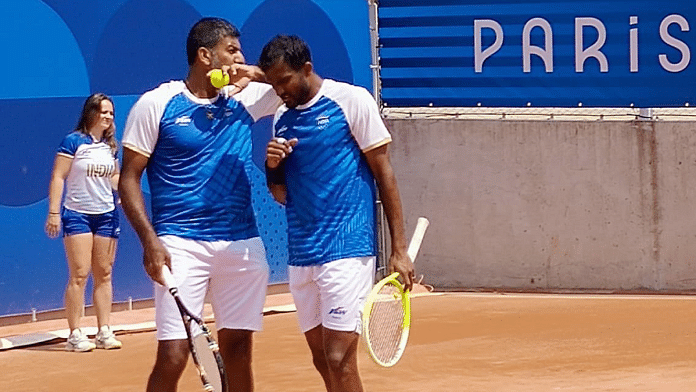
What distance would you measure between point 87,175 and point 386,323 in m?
4.45

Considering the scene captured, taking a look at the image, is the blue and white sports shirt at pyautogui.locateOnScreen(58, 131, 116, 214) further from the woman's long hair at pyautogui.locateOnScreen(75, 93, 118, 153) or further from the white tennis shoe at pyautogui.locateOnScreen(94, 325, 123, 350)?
the white tennis shoe at pyautogui.locateOnScreen(94, 325, 123, 350)

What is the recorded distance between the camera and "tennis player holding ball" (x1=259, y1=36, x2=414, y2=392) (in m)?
6.23

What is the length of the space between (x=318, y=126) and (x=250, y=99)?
42 cm

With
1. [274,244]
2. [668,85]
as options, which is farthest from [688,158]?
[274,244]

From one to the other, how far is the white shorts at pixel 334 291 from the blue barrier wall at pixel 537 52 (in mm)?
7012

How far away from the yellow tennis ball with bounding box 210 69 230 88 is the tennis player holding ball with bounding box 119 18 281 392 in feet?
0.30

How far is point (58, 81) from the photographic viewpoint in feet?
37.6

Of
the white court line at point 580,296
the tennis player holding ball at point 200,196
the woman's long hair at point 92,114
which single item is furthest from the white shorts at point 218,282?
the white court line at point 580,296

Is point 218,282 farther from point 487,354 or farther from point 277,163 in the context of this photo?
point 487,354

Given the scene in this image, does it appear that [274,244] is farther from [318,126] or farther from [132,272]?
[318,126]

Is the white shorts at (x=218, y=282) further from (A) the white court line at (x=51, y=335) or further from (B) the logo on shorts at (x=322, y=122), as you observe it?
(A) the white court line at (x=51, y=335)

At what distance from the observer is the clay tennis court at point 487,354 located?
28.8ft

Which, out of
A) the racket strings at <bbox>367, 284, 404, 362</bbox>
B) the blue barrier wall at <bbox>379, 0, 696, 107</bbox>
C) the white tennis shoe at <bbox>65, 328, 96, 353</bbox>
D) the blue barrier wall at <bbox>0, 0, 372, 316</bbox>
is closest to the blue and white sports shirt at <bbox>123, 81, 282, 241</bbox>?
the racket strings at <bbox>367, 284, 404, 362</bbox>

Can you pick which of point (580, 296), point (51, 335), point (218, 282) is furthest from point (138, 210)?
point (580, 296)
